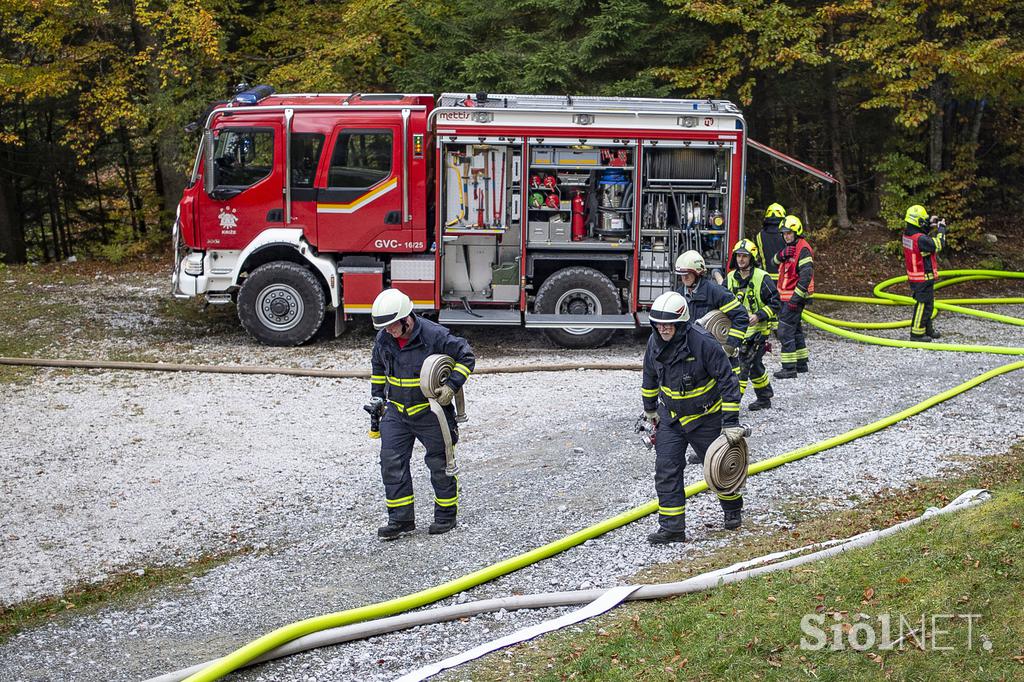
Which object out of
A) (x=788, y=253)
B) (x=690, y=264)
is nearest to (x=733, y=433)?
(x=690, y=264)

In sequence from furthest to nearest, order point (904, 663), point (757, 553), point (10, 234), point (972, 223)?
point (10, 234) < point (972, 223) < point (757, 553) < point (904, 663)

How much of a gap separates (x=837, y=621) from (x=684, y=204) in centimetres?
857

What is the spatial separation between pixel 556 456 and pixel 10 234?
1672 cm

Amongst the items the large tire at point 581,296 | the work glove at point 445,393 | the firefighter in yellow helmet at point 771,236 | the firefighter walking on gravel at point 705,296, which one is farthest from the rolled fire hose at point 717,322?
the large tire at point 581,296

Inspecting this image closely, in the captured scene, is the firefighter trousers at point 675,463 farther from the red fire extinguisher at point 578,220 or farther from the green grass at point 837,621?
the red fire extinguisher at point 578,220

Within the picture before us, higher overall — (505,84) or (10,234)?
(505,84)

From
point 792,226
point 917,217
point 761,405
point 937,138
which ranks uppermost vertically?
point 937,138

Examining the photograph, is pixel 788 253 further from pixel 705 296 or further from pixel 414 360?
pixel 414 360

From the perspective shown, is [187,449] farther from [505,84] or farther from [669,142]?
[505,84]

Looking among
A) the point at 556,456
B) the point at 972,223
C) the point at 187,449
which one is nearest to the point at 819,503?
the point at 556,456

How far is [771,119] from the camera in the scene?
67.8ft

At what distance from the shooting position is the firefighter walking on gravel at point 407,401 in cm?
763

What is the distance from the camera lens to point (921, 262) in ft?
43.1

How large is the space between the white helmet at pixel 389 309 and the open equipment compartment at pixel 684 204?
6467 mm
